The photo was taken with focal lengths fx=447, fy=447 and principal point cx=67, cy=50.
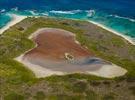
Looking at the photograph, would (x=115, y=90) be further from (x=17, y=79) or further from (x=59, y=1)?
(x=59, y=1)

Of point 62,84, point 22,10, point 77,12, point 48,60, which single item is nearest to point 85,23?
point 77,12

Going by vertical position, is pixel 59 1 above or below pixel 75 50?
above

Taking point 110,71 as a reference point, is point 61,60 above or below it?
above

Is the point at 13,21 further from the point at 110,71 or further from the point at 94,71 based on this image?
the point at 110,71

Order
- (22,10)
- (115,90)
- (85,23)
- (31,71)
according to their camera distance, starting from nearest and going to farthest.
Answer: (115,90) < (31,71) < (85,23) < (22,10)

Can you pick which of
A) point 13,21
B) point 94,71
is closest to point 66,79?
point 94,71

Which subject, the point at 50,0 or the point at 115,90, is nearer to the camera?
the point at 115,90
